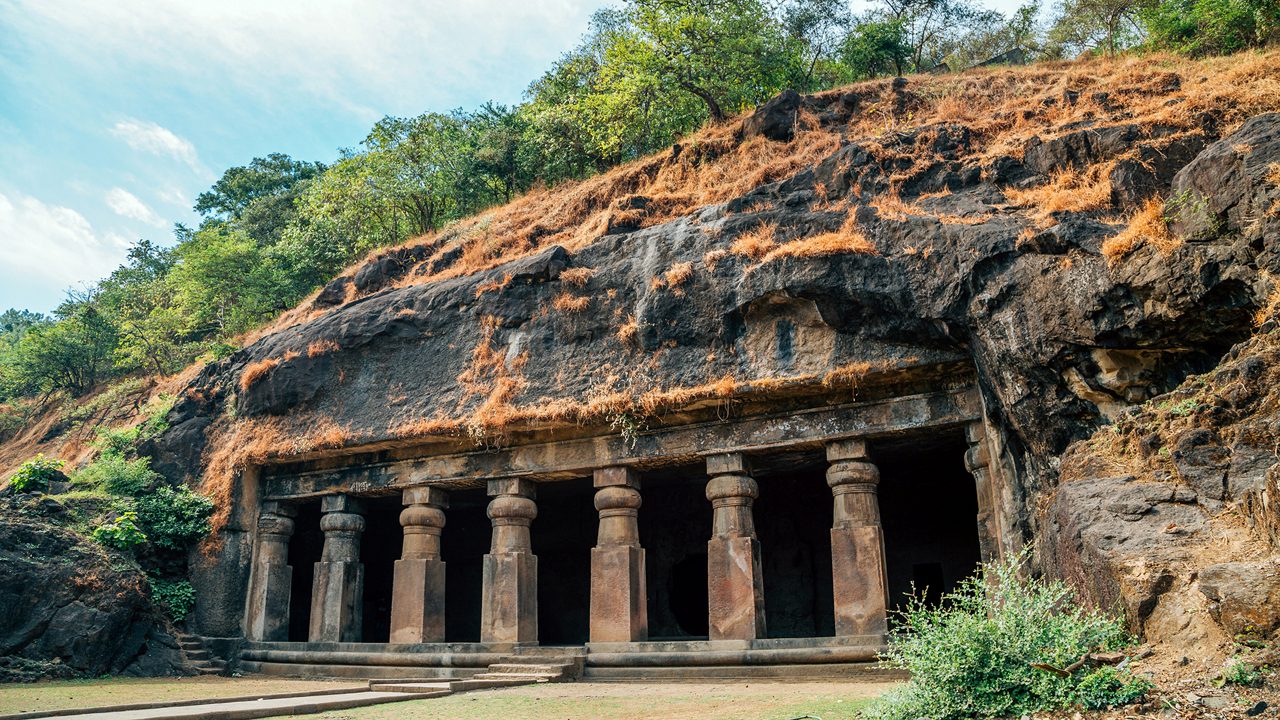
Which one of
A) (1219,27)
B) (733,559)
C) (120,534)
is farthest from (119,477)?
(1219,27)

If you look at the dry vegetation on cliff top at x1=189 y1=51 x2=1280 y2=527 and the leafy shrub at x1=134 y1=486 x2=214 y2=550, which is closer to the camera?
the dry vegetation on cliff top at x1=189 y1=51 x2=1280 y2=527

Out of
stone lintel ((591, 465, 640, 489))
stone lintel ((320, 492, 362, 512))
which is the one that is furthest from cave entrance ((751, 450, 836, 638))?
stone lintel ((320, 492, 362, 512))

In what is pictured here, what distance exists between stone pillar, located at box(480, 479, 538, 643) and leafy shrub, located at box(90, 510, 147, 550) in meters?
5.06

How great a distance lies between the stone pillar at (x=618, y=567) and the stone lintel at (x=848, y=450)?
8.60 ft

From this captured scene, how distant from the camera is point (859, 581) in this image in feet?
33.1

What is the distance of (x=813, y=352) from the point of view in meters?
10.2

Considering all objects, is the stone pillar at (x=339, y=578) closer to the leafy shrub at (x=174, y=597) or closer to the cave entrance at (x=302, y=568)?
the leafy shrub at (x=174, y=597)

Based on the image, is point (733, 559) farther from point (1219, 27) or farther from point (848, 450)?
point (1219, 27)

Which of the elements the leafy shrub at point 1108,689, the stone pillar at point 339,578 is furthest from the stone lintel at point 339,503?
the leafy shrub at point 1108,689

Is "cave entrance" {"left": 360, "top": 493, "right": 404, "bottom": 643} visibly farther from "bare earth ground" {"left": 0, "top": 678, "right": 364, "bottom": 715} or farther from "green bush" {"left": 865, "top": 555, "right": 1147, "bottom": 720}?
"green bush" {"left": 865, "top": 555, "right": 1147, "bottom": 720}

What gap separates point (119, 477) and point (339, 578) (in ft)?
12.1

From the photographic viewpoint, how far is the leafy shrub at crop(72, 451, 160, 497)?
13.5 m

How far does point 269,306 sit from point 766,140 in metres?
16.8

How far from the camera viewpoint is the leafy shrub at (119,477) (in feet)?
44.2
